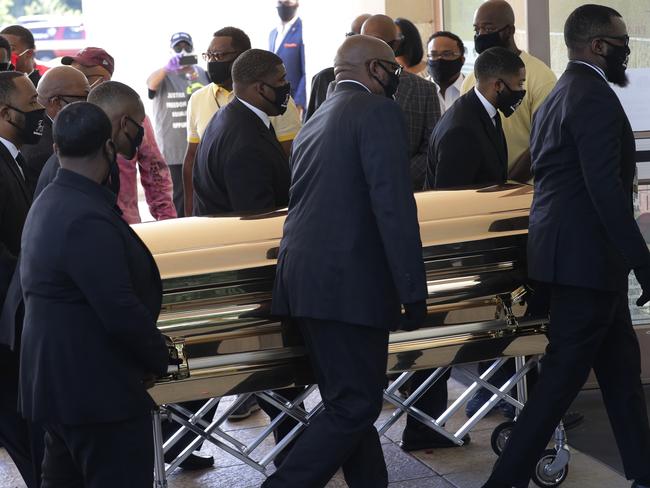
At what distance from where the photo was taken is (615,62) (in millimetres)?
3885

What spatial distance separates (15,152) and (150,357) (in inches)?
50.0

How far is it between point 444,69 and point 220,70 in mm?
1179

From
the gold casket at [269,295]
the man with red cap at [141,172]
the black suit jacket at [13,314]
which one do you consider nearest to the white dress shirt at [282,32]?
the man with red cap at [141,172]

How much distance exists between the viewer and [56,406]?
2.90 m

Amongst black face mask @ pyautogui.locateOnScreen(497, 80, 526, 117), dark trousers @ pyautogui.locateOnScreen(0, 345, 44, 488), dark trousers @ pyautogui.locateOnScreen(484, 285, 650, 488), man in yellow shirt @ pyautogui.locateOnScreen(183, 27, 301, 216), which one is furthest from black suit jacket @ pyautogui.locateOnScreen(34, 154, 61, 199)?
man in yellow shirt @ pyautogui.locateOnScreen(183, 27, 301, 216)

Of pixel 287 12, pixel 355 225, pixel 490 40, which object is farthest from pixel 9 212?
pixel 287 12

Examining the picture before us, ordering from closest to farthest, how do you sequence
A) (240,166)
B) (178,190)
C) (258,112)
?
(240,166)
(258,112)
(178,190)

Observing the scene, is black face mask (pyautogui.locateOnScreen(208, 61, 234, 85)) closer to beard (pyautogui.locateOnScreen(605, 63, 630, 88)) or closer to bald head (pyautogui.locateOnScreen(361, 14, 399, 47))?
bald head (pyautogui.locateOnScreen(361, 14, 399, 47))

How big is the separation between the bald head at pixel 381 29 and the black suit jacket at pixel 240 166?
1633mm

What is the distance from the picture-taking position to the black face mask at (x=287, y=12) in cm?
991

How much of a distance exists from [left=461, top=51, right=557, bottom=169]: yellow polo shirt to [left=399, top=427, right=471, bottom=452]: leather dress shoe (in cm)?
133

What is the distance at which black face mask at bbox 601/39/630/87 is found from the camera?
152 inches

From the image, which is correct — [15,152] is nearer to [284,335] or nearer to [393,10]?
[284,335]

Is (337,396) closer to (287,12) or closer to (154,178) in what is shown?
(154,178)
